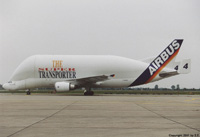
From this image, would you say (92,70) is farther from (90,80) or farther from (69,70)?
(69,70)

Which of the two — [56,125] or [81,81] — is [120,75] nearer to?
[81,81]

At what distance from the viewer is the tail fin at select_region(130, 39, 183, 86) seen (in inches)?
1177

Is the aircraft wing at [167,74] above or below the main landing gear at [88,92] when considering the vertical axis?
above

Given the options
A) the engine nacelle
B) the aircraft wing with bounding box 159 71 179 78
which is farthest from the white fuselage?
the aircraft wing with bounding box 159 71 179 78

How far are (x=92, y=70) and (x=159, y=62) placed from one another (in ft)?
28.7

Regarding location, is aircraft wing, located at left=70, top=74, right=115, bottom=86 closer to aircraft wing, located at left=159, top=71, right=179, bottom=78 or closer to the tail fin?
the tail fin

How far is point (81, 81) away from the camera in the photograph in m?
28.8

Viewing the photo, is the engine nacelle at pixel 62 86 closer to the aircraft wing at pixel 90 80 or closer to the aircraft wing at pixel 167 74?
the aircraft wing at pixel 90 80

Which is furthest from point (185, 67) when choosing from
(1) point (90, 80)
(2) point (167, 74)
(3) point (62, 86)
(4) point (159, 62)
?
(3) point (62, 86)

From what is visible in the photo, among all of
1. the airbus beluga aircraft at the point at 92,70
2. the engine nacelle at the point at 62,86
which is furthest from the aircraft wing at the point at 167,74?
the engine nacelle at the point at 62,86

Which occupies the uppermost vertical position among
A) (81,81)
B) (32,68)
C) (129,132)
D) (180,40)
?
(180,40)

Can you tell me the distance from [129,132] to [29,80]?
25877 millimetres

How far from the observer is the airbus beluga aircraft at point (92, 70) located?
2930 cm

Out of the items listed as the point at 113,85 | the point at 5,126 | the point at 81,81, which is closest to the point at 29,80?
the point at 81,81
